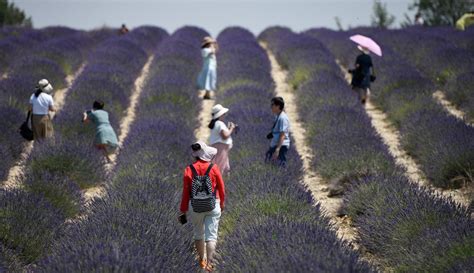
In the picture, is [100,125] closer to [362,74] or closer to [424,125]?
[424,125]

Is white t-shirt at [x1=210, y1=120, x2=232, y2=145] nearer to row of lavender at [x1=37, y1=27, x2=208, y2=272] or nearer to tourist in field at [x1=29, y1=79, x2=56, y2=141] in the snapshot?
row of lavender at [x1=37, y1=27, x2=208, y2=272]

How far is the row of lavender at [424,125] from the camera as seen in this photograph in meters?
6.75

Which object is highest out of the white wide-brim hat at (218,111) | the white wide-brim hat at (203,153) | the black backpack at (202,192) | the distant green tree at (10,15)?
the white wide-brim hat at (203,153)

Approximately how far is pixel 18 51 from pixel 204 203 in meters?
12.5

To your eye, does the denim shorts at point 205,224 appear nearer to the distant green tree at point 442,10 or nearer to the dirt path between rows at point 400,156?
the dirt path between rows at point 400,156

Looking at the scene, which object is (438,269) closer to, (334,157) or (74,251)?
(74,251)

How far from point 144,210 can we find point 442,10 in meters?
22.7

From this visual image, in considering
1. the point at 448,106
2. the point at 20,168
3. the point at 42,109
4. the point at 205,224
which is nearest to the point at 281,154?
the point at 205,224

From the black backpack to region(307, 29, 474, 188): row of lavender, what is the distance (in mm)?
2845

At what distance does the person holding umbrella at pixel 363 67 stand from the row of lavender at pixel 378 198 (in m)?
0.26

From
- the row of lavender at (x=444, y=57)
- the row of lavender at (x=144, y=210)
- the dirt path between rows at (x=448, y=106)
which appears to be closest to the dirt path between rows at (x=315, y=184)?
the row of lavender at (x=144, y=210)

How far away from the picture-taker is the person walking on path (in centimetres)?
643

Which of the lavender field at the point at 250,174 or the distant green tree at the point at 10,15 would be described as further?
the distant green tree at the point at 10,15

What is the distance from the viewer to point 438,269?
3.91 m
